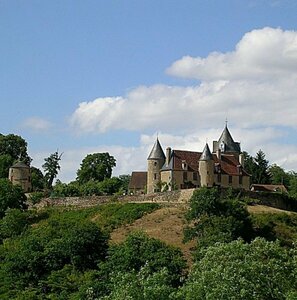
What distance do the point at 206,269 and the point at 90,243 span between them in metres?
19.6

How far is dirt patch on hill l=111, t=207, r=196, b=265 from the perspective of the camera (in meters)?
70.6

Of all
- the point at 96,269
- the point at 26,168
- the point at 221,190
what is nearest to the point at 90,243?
the point at 96,269

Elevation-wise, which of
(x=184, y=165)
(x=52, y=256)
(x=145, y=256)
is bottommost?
(x=52, y=256)

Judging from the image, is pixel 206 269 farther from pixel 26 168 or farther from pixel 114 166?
pixel 114 166

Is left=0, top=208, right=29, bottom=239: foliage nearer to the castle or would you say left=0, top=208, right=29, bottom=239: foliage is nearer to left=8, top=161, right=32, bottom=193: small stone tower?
left=8, top=161, right=32, bottom=193: small stone tower

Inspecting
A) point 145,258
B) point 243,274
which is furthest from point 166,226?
point 243,274

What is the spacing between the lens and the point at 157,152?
82.2 m

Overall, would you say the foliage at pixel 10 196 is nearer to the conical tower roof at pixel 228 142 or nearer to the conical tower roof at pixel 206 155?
the conical tower roof at pixel 206 155

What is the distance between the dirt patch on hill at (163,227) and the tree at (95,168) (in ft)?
106

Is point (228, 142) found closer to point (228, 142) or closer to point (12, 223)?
point (228, 142)

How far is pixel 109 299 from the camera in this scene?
45.6m

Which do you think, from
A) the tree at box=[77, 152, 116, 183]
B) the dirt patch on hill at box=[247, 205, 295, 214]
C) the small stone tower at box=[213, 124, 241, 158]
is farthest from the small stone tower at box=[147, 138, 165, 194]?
the tree at box=[77, 152, 116, 183]

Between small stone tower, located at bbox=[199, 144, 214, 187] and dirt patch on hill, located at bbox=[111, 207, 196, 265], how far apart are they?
5097 millimetres

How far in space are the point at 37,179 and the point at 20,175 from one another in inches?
530
